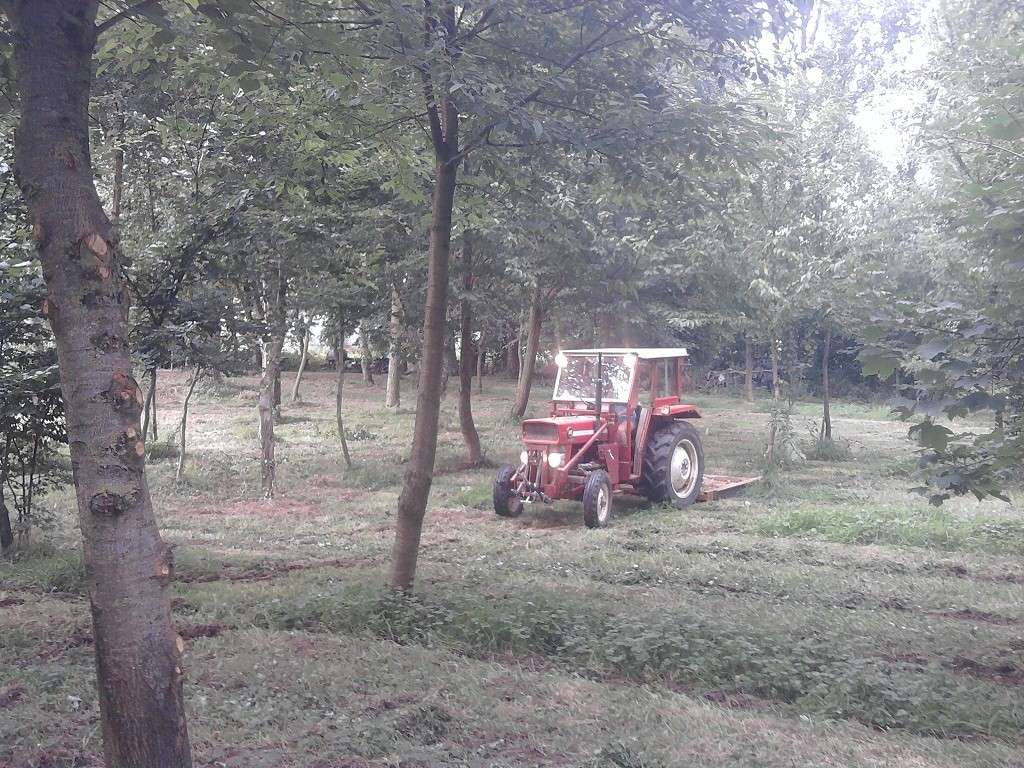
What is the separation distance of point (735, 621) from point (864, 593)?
1716 mm

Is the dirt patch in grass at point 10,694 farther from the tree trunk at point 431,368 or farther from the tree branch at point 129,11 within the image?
the tree branch at point 129,11

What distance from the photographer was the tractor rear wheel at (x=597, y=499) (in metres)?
10.6

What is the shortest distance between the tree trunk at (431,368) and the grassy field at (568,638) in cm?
42

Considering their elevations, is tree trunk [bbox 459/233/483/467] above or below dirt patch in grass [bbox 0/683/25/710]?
above

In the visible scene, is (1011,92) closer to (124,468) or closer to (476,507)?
(124,468)

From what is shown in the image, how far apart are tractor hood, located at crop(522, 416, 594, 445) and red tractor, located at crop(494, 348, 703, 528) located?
0.01 meters

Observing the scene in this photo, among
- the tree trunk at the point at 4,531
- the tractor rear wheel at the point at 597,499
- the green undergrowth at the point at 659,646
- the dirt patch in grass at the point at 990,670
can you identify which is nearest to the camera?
the green undergrowth at the point at 659,646

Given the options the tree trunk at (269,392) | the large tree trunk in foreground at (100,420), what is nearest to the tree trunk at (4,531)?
the tree trunk at (269,392)

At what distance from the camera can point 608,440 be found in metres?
11.8

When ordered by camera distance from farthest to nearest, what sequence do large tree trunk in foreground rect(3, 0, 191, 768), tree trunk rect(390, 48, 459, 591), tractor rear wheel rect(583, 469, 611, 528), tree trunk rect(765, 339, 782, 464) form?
tree trunk rect(765, 339, 782, 464), tractor rear wheel rect(583, 469, 611, 528), tree trunk rect(390, 48, 459, 591), large tree trunk in foreground rect(3, 0, 191, 768)

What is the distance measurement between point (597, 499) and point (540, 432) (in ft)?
3.70

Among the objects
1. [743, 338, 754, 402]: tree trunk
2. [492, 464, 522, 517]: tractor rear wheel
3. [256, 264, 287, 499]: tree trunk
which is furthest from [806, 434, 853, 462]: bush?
[743, 338, 754, 402]: tree trunk

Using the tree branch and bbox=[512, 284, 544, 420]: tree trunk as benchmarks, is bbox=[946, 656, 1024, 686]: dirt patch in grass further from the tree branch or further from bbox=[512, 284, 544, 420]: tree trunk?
bbox=[512, 284, 544, 420]: tree trunk

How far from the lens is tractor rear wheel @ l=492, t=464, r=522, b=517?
36.5ft
